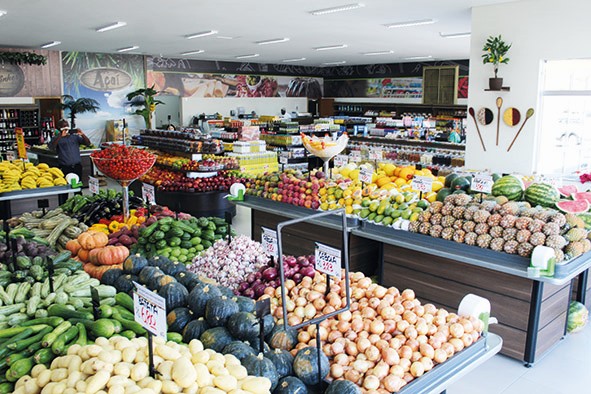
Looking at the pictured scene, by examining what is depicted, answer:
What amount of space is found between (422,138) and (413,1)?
562cm

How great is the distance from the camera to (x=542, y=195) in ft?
15.0

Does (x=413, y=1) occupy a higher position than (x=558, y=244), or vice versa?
(x=413, y=1)

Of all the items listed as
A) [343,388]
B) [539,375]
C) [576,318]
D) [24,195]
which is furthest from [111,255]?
[24,195]

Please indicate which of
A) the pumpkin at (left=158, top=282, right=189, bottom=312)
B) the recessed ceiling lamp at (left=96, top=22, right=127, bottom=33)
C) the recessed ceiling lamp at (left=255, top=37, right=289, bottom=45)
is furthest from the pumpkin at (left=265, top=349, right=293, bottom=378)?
the recessed ceiling lamp at (left=255, top=37, right=289, bottom=45)

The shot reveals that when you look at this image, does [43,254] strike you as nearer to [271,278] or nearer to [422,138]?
[271,278]

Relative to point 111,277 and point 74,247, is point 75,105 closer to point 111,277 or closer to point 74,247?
point 74,247

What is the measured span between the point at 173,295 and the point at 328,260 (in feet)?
2.80

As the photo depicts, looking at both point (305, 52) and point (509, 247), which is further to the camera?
point (305, 52)

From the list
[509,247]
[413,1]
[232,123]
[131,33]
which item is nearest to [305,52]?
[232,123]

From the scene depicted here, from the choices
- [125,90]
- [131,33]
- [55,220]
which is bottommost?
[55,220]

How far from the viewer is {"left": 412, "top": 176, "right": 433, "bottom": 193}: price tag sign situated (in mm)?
4883

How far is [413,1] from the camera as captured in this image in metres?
6.93

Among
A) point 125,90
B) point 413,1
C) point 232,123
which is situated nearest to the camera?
point 413,1

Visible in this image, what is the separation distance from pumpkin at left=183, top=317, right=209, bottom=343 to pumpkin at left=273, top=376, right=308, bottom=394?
1.70 feet
